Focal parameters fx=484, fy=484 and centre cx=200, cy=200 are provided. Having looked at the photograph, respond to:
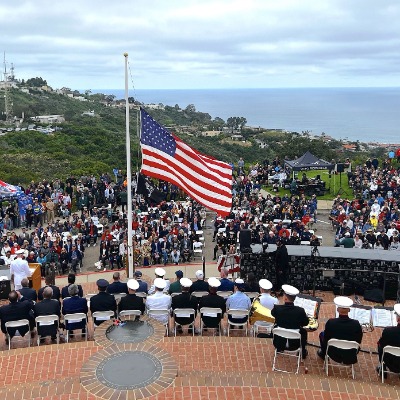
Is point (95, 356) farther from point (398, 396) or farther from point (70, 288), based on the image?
point (398, 396)

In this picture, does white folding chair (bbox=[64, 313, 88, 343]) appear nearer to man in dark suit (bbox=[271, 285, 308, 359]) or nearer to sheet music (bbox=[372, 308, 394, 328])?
man in dark suit (bbox=[271, 285, 308, 359])

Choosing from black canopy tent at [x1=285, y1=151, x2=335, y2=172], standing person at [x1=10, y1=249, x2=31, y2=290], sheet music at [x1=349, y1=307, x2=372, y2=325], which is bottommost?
standing person at [x1=10, y1=249, x2=31, y2=290]

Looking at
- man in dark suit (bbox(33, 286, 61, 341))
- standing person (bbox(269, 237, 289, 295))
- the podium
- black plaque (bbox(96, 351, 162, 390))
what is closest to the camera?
black plaque (bbox(96, 351, 162, 390))

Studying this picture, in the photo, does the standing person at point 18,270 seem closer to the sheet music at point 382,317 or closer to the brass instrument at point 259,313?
the brass instrument at point 259,313

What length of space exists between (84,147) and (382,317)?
48.6 m

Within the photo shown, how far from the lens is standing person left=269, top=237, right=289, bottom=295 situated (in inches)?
550

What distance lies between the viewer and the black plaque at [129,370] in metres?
7.57

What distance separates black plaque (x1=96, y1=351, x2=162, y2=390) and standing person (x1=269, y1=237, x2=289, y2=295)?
6518mm

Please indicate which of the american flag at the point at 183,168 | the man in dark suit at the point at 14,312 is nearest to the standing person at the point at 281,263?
the american flag at the point at 183,168

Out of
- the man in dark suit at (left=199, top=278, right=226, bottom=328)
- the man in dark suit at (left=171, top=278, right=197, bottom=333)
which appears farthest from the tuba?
the man in dark suit at (left=171, top=278, right=197, bottom=333)

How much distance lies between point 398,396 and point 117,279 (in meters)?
5.99

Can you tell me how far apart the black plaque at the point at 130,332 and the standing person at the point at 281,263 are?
5.56 metres

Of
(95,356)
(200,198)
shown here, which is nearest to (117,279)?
(95,356)

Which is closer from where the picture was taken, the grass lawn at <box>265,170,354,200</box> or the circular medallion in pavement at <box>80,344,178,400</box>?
the circular medallion in pavement at <box>80,344,178,400</box>
